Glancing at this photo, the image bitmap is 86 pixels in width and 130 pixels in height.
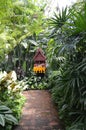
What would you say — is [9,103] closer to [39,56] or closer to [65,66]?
[65,66]

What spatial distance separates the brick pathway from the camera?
4.57m

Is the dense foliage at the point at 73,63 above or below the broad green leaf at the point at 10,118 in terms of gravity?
above

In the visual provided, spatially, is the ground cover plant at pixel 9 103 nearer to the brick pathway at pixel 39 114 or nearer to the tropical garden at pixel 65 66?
the tropical garden at pixel 65 66

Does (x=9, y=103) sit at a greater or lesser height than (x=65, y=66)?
lesser

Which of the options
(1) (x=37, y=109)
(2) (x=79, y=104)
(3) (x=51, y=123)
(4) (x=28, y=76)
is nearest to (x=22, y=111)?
(1) (x=37, y=109)

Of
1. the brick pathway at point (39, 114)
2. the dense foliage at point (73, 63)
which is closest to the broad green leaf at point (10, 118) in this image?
the brick pathway at point (39, 114)

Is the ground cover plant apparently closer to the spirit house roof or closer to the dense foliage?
the dense foliage

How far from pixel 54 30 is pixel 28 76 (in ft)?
16.1

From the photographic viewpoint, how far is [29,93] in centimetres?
771

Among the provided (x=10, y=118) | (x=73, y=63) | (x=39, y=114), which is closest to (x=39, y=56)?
(x=39, y=114)

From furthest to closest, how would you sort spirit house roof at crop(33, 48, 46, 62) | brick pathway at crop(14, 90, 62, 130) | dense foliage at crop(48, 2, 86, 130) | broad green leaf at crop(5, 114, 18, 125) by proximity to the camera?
1. spirit house roof at crop(33, 48, 46, 62)
2. brick pathway at crop(14, 90, 62, 130)
3. broad green leaf at crop(5, 114, 18, 125)
4. dense foliage at crop(48, 2, 86, 130)

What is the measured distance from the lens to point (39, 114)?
17.4 ft

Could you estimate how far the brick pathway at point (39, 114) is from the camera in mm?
4566

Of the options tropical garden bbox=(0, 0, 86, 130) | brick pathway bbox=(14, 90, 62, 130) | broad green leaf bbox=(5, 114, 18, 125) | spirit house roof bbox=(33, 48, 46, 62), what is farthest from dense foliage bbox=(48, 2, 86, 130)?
spirit house roof bbox=(33, 48, 46, 62)
